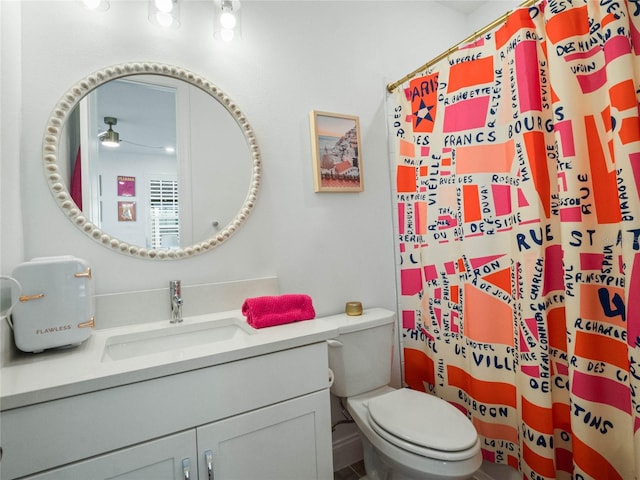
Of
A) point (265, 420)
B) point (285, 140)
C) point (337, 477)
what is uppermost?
point (285, 140)

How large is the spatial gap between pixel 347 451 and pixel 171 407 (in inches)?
46.1

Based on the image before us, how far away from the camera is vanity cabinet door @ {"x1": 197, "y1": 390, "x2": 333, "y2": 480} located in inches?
37.7

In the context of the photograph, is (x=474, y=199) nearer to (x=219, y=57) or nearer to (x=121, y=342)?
(x=219, y=57)

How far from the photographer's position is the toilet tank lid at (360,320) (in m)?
1.45

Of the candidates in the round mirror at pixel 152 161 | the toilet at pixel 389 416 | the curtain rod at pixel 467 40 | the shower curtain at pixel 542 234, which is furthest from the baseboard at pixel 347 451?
the curtain rod at pixel 467 40

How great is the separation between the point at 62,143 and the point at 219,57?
740 mm

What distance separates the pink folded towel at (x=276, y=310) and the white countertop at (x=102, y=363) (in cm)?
4

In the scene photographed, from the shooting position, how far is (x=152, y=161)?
133 cm

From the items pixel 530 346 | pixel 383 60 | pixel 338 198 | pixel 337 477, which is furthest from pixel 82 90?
pixel 337 477

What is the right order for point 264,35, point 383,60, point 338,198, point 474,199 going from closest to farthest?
point 474,199, point 264,35, point 338,198, point 383,60

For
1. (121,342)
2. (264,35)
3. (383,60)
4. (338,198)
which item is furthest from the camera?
(383,60)

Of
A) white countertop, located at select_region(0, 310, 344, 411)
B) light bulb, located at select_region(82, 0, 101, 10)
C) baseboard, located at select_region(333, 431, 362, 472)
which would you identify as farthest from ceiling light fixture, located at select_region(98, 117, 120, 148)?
baseboard, located at select_region(333, 431, 362, 472)

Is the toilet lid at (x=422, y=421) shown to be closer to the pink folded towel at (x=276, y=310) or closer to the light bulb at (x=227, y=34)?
the pink folded towel at (x=276, y=310)

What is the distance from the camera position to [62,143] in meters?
1.18
